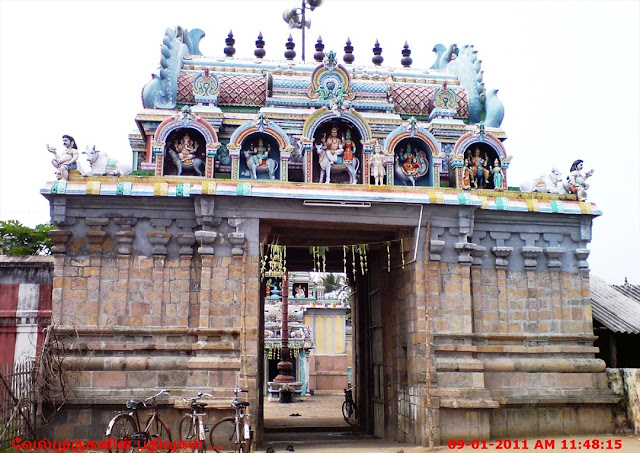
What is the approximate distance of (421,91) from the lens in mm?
18344

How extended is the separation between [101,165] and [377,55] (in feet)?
33.9

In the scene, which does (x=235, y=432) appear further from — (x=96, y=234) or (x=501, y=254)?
(x=501, y=254)

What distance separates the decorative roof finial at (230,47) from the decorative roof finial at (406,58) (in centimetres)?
530

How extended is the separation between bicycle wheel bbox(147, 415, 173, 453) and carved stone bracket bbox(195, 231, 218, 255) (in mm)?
3393

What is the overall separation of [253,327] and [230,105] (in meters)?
6.60

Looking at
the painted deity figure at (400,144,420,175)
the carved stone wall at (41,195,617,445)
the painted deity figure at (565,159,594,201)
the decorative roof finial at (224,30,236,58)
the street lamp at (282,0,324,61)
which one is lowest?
the carved stone wall at (41,195,617,445)

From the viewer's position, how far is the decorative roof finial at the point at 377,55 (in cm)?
2102

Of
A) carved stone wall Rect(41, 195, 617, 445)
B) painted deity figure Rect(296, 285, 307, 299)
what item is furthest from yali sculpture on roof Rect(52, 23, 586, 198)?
painted deity figure Rect(296, 285, 307, 299)

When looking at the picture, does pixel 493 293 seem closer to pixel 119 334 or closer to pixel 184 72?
pixel 119 334

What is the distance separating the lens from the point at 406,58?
21062 millimetres

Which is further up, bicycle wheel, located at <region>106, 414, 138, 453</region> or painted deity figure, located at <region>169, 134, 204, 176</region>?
painted deity figure, located at <region>169, 134, 204, 176</region>

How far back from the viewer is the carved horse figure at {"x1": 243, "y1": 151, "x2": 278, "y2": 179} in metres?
15.3

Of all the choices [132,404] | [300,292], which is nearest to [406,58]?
[132,404]

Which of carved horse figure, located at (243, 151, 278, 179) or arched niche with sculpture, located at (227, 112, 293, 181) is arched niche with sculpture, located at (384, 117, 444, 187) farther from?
carved horse figure, located at (243, 151, 278, 179)
